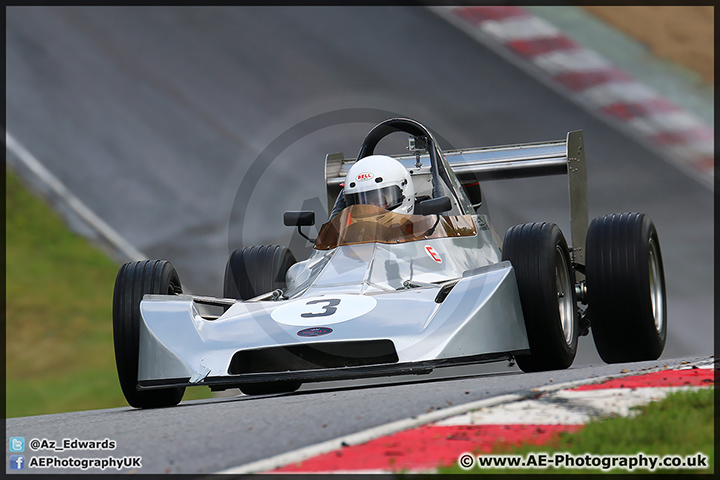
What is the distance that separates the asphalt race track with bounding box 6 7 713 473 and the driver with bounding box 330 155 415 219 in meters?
1.97

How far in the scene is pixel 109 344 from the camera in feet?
31.5

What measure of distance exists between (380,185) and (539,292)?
166 cm

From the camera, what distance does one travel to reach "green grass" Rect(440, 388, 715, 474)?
8.09 ft

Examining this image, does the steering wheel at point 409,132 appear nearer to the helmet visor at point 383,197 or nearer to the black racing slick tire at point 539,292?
the helmet visor at point 383,197

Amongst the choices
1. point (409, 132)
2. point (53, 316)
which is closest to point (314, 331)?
point (409, 132)

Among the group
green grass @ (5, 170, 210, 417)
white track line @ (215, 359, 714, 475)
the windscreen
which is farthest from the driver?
green grass @ (5, 170, 210, 417)

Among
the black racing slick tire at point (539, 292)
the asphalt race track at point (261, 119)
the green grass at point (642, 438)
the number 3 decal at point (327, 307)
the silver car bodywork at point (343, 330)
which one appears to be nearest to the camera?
the green grass at point (642, 438)

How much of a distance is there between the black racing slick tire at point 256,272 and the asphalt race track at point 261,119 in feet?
5.11

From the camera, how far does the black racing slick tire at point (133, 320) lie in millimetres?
5309

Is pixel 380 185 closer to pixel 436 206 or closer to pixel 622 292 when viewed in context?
pixel 436 206

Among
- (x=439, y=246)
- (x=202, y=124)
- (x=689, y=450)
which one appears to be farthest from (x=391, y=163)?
(x=202, y=124)

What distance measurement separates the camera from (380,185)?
6395mm

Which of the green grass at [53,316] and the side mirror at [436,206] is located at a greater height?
the side mirror at [436,206]

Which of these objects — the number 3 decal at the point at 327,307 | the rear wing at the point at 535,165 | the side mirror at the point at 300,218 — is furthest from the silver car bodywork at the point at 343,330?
the rear wing at the point at 535,165
